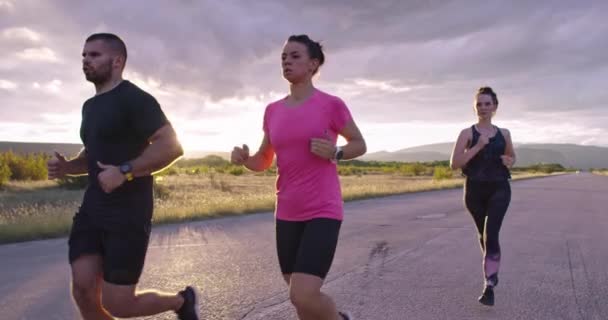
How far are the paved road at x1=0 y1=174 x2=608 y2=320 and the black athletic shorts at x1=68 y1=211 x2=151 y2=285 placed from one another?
1893 mm

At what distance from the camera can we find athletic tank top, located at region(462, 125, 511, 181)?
5719 mm

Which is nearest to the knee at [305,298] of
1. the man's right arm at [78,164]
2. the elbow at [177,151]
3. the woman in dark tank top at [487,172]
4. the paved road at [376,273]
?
the elbow at [177,151]

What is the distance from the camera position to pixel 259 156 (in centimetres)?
399

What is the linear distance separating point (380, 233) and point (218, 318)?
22.4ft

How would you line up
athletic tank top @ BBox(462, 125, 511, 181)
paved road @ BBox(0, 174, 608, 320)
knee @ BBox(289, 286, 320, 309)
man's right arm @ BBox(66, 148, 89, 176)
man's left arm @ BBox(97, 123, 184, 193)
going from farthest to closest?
1. athletic tank top @ BBox(462, 125, 511, 181)
2. paved road @ BBox(0, 174, 608, 320)
3. man's right arm @ BBox(66, 148, 89, 176)
4. knee @ BBox(289, 286, 320, 309)
5. man's left arm @ BBox(97, 123, 184, 193)

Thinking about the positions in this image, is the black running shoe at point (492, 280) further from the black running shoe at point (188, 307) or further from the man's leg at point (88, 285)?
the man's leg at point (88, 285)

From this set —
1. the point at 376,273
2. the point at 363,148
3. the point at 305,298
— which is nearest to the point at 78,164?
the point at 305,298

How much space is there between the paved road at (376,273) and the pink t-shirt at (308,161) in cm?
198

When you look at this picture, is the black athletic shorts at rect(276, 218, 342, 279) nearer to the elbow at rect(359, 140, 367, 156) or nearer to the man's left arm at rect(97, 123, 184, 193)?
the elbow at rect(359, 140, 367, 156)

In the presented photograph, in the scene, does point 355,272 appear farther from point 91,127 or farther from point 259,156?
point 91,127

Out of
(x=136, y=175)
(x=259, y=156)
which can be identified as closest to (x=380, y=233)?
(x=259, y=156)

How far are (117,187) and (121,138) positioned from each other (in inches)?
12.3

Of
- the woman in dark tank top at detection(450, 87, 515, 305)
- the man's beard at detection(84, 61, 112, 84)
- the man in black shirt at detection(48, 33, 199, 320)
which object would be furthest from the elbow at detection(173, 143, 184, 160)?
the woman in dark tank top at detection(450, 87, 515, 305)

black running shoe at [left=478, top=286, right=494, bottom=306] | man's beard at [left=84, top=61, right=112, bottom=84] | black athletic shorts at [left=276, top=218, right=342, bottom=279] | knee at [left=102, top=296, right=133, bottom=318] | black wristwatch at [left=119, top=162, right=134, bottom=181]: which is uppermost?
man's beard at [left=84, top=61, right=112, bottom=84]
